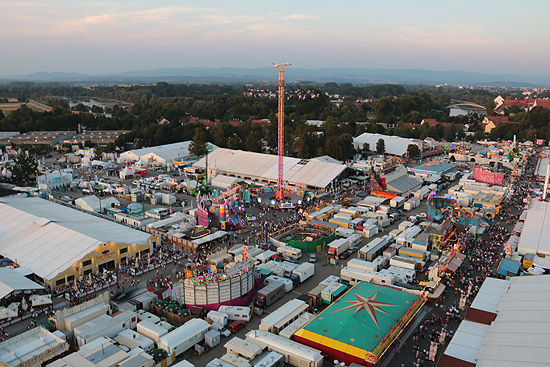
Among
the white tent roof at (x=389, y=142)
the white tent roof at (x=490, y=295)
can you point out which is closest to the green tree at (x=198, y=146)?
the white tent roof at (x=389, y=142)

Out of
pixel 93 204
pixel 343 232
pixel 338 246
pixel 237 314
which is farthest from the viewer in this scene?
pixel 93 204

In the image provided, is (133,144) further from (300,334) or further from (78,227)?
(300,334)

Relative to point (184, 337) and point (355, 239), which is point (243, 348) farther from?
point (355, 239)

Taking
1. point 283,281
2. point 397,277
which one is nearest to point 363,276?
point 397,277

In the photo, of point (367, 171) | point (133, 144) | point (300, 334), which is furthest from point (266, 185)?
point (133, 144)

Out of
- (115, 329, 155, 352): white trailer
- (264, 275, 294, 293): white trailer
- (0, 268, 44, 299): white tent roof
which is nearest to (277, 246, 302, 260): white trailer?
(264, 275, 294, 293): white trailer

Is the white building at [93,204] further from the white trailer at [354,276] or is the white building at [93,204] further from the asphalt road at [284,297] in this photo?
the white trailer at [354,276]
